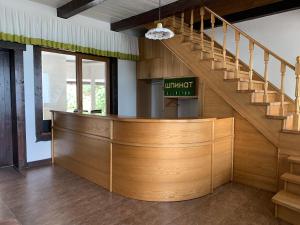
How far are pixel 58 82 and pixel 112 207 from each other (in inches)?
109

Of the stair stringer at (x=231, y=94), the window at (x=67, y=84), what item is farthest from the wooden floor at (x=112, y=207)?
the window at (x=67, y=84)

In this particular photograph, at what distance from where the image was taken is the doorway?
3947 mm

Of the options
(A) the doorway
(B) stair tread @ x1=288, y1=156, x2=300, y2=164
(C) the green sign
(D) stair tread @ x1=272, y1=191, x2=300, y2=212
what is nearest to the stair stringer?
(B) stair tread @ x1=288, y1=156, x2=300, y2=164

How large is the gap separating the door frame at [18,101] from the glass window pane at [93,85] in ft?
4.06

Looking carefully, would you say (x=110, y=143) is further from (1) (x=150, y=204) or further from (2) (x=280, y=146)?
(2) (x=280, y=146)

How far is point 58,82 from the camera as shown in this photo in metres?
4.45

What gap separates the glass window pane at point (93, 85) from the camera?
4896 mm

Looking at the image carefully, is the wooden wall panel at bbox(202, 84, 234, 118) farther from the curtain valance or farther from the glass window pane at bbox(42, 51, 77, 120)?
the glass window pane at bbox(42, 51, 77, 120)

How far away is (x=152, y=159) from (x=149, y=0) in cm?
264

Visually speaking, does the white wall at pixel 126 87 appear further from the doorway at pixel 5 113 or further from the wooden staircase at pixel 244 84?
the doorway at pixel 5 113

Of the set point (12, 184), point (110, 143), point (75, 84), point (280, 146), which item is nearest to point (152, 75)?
point (75, 84)

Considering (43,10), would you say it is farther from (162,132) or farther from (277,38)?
(277,38)

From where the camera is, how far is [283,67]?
116 inches

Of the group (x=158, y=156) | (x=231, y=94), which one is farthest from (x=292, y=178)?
(x=158, y=156)
